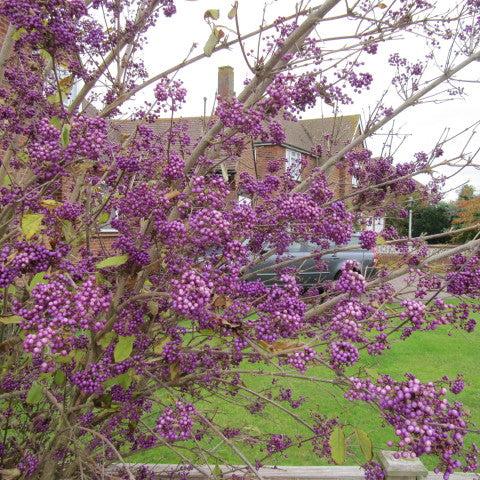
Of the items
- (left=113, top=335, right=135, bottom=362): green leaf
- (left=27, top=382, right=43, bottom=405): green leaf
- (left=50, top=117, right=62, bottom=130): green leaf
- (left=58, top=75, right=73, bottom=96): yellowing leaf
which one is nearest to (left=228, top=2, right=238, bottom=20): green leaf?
(left=50, top=117, right=62, bottom=130): green leaf

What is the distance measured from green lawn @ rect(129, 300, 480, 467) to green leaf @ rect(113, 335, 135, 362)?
1628mm

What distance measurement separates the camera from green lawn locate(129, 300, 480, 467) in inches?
195

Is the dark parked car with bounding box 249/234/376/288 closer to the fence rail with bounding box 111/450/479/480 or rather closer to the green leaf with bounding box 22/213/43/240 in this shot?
the green leaf with bounding box 22/213/43/240

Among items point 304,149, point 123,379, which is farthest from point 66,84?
point 304,149

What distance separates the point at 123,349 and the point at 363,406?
2.30 metres

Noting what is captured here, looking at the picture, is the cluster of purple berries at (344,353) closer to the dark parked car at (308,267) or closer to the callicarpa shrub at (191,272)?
the callicarpa shrub at (191,272)

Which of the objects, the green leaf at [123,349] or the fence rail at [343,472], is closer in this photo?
the green leaf at [123,349]

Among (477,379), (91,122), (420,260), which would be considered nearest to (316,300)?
(420,260)

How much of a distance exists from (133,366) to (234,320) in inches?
26.7

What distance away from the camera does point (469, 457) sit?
1.77m

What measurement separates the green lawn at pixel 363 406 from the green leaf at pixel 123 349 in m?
1.63

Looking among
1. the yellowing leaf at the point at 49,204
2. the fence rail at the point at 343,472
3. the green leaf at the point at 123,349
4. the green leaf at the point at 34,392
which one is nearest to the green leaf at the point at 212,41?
the yellowing leaf at the point at 49,204

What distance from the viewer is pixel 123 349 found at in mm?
2004

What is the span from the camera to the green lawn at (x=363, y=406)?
16.2 feet
